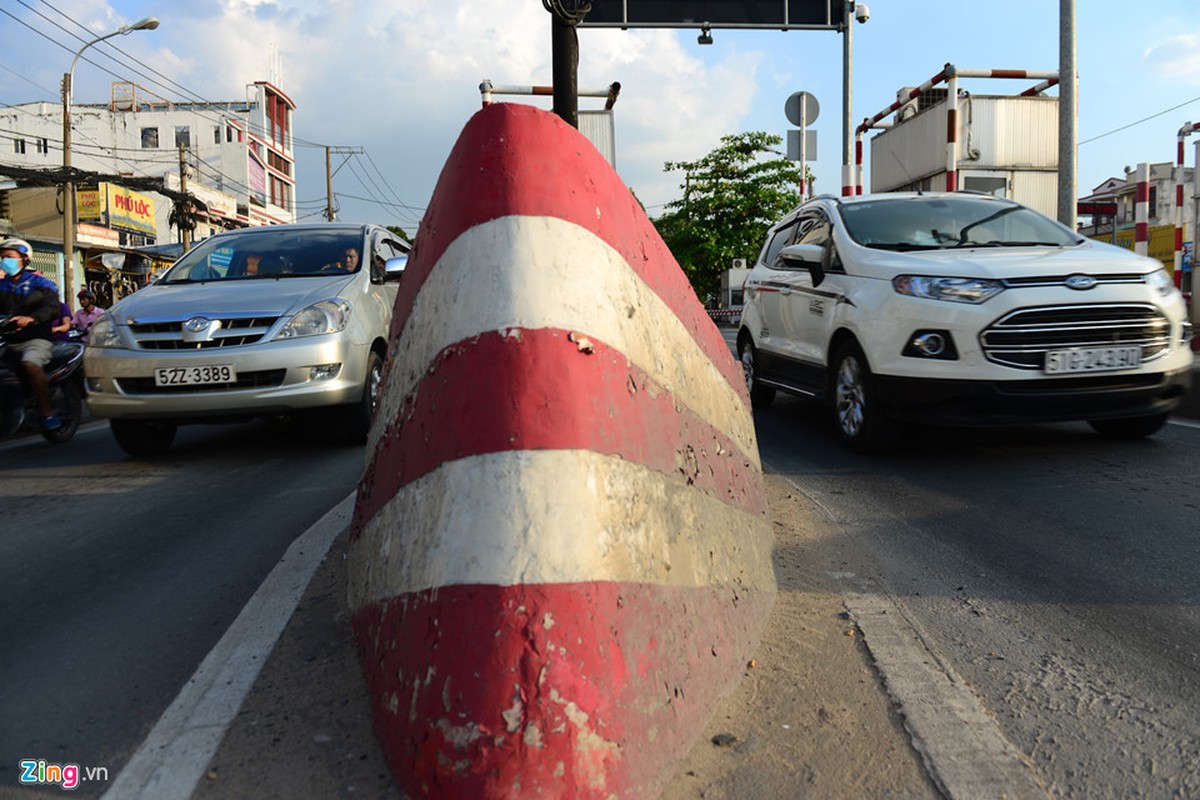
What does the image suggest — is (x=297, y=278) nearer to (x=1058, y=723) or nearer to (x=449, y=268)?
(x=449, y=268)

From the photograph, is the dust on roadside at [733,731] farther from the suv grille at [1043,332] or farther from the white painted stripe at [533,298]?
the suv grille at [1043,332]

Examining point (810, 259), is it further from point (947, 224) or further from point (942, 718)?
point (942, 718)

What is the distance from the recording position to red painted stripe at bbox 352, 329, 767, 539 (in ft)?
6.25

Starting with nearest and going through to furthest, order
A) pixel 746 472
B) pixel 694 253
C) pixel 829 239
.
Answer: pixel 746 472
pixel 829 239
pixel 694 253

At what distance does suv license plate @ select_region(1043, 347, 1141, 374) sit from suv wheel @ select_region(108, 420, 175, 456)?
5718mm

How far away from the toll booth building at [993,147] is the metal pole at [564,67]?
7878 millimetres

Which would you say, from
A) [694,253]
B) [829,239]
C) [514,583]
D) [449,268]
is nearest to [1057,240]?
[829,239]

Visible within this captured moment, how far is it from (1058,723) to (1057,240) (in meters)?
5.02

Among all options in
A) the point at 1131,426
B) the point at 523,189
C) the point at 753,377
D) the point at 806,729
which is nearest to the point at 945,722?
the point at 806,729

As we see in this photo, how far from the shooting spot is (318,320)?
22.1ft

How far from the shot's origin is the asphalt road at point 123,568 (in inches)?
96.3

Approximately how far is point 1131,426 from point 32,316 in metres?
8.25

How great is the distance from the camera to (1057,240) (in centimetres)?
652

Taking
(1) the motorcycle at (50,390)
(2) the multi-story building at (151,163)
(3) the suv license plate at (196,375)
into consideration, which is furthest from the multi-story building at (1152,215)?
(2) the multi-story building at (151,163)
